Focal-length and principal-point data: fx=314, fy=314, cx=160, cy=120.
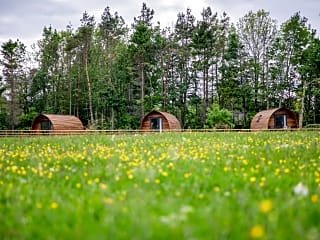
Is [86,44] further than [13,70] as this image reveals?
No

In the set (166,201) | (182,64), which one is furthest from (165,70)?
(166,201)

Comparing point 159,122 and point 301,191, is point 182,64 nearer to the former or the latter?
point 159,122

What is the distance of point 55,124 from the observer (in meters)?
29.5

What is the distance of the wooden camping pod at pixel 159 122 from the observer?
3203 centimetres

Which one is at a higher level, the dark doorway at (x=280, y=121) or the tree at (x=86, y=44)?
the tree at (x=86, y=44)

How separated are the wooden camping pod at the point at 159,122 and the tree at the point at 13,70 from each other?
18757 mm

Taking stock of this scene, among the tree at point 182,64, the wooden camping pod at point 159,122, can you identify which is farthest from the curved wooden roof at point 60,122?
the tree at point 182,64

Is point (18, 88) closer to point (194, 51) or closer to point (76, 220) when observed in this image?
point (194, 51)

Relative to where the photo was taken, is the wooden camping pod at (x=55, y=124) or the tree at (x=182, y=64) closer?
the wooden camping pod at (x=55, y=124)

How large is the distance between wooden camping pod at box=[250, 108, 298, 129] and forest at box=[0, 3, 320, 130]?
22.0ft

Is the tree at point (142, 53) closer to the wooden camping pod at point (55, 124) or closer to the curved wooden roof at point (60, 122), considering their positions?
the curved wooden roof at point (60, 122)

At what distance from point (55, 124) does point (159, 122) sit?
1032 cm

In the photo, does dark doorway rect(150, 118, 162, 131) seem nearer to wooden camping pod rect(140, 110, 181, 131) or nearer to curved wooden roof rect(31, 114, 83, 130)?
wooden camping pod rect(140, 110, 181, 131)

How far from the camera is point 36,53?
4756 cm
